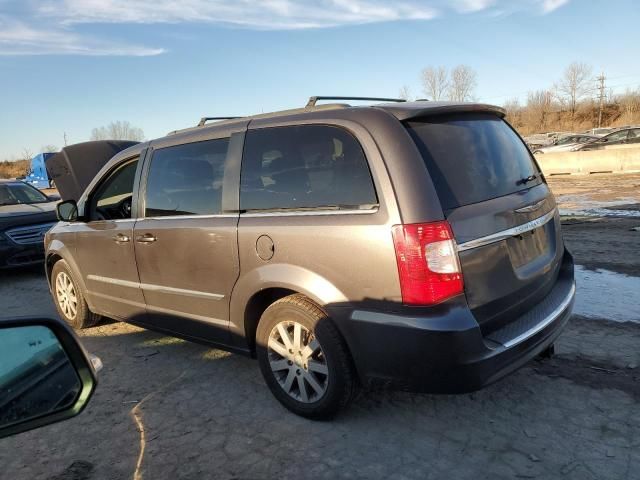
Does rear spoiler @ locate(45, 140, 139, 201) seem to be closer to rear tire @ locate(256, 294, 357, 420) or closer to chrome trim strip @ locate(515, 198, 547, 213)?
rear tire @ locate(256, 294, 357, 420)

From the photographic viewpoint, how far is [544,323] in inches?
119

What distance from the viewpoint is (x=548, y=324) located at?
3.05 m

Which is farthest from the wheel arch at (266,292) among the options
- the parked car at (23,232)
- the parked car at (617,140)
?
the parked car at (617,140)

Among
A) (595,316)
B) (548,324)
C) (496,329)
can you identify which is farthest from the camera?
(595,316)

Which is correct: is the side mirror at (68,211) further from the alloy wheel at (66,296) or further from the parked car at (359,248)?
the parked car at (359,248)

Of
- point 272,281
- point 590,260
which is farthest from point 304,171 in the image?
point 590,260

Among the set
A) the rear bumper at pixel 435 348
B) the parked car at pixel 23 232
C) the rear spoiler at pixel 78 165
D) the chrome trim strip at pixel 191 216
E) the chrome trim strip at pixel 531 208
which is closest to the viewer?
the rear bumper at pixel 435 348

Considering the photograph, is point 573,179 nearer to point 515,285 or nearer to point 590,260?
point 590,260

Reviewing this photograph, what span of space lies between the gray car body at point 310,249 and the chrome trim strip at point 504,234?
0.03 meters

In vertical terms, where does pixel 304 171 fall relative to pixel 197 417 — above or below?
above

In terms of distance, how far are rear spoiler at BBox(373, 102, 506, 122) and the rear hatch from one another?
0.03m

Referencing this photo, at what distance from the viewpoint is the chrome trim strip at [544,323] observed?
9.14 feet

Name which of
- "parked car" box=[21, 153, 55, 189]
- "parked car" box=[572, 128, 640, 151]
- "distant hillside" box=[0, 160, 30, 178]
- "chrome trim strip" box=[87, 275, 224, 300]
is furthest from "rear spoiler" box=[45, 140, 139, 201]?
"distant hillside" box=[0, 160, 30, 178]

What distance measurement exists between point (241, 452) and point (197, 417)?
0.56 metres
